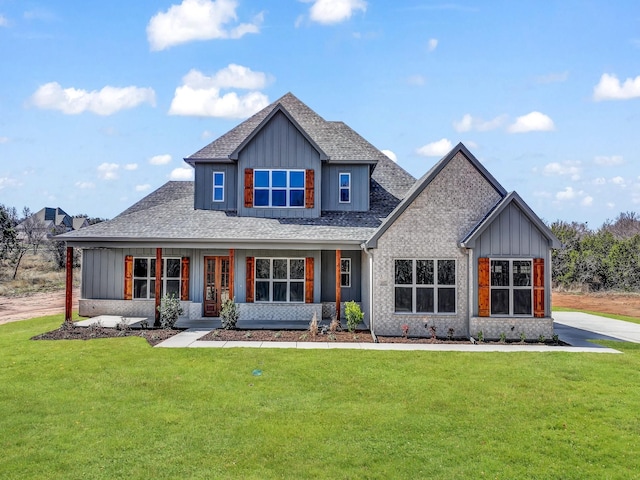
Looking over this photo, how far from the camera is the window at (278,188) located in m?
18.7

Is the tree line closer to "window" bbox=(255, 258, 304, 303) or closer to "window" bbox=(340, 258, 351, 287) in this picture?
"window" bbox=(340, 258, 351, 287)

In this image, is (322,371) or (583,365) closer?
(322,371)

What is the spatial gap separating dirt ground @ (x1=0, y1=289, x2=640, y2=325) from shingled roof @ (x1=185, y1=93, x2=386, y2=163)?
35.4 ft

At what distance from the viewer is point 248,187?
1867cm

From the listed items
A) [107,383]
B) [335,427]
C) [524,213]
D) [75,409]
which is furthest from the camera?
[524,213]

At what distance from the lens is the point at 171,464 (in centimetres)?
600

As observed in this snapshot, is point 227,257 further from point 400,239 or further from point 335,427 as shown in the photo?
point 335,427

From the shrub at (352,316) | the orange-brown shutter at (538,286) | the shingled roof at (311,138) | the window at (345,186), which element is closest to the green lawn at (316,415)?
the orange-brown shutter at (538,286)

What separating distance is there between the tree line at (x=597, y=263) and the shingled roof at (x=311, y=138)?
64.9ft

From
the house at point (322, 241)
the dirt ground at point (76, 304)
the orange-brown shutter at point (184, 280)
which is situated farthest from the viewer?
the dirt ground at point (76, 304)

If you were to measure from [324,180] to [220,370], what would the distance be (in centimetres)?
1070

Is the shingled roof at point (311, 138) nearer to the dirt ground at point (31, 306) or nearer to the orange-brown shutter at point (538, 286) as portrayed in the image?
the orange-brown shutter at point (538, 286)

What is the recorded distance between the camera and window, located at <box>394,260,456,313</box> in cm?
1463

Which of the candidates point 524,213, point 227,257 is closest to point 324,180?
point 227,257
